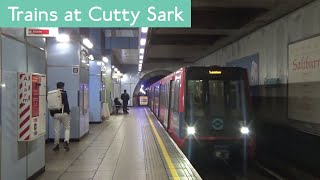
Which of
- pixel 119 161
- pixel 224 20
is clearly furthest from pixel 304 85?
pixel 119 161

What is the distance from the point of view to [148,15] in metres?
5.59

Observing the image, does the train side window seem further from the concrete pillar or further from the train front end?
the concrete pillar

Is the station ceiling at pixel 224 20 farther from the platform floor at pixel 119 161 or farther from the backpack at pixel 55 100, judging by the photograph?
the backpack at pixel 55 100

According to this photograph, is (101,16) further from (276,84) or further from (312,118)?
(276,84)

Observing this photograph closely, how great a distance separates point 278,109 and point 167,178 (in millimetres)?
6557

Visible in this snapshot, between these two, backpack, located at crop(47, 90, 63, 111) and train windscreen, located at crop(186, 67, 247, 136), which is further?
train windscreen, located at crop(186, 67, 247, 136)

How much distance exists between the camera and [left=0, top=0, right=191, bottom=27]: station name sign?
556cm

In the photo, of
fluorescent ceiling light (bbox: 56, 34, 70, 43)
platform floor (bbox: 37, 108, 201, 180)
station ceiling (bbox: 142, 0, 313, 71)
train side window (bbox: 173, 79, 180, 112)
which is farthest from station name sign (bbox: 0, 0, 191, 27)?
train side window (bbox: 173, 79, 180, 112)

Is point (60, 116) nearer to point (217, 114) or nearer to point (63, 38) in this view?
point (63, 38)

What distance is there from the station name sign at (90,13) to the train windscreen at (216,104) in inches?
239

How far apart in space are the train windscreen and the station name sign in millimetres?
6072

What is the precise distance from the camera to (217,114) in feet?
37.5

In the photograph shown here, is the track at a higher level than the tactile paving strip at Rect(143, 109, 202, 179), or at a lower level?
lower

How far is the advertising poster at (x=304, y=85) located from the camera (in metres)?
10.1
